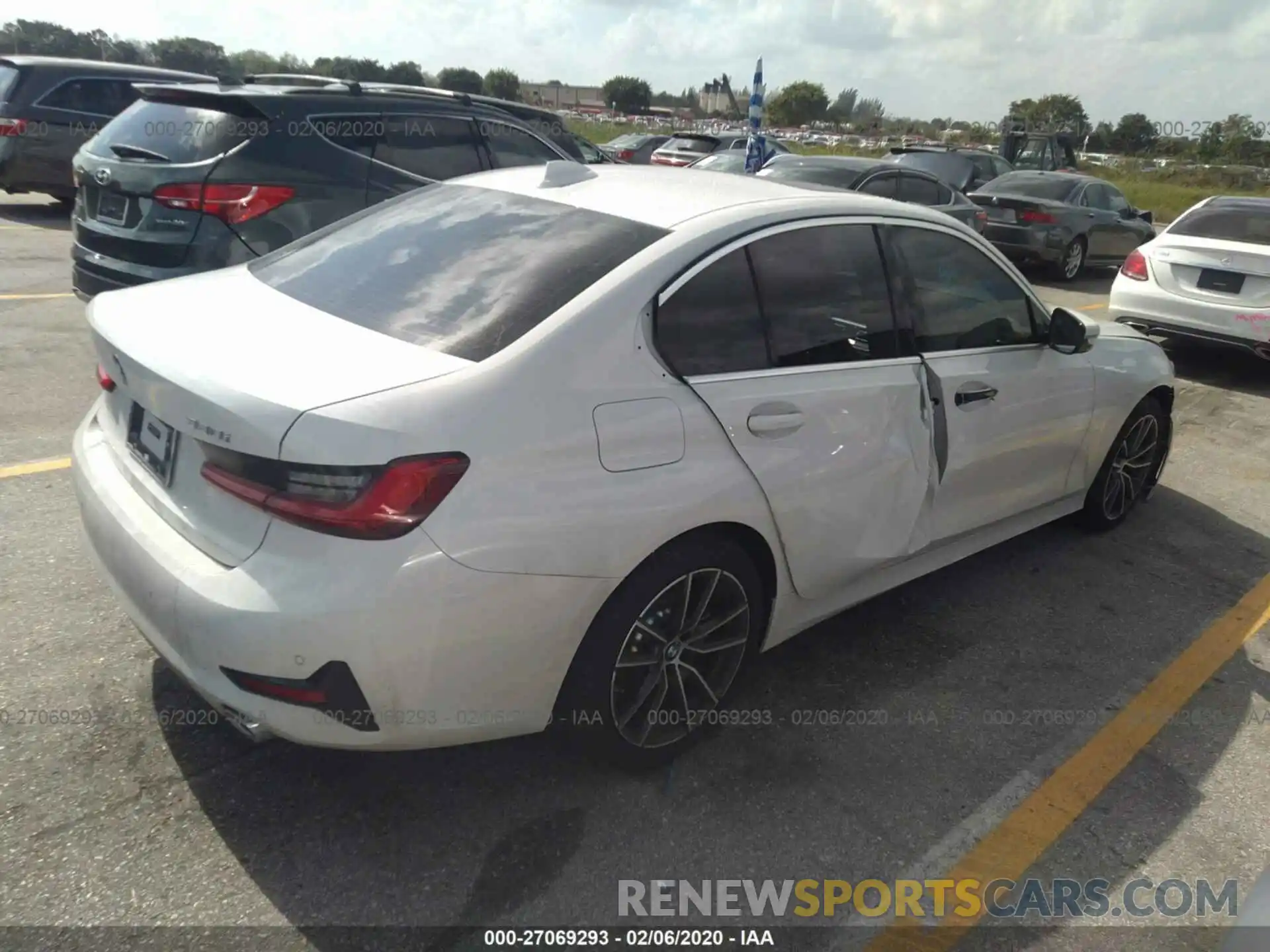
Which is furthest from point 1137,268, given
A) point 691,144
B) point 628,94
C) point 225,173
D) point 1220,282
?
point 628,94

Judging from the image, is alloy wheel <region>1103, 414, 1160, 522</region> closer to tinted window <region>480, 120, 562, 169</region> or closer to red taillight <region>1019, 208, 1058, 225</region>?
tinted window <region>480, 120, 562, 169</region>

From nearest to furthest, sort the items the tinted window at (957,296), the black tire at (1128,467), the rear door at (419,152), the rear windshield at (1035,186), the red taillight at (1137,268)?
the tinted window at (957,296) < the black tire at (1128,467) < the rear door at (419,152) < the red taillight at (1137,268) < the rear windshield at (1035,186)

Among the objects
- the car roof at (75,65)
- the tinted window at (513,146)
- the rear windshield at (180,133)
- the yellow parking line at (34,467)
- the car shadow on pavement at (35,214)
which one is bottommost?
the yellow parking line at (34,467)

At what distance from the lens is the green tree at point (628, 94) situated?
81000 mm

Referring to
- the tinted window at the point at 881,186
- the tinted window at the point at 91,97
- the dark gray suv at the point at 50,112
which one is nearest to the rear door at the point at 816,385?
the tinted window at the point at 881,186

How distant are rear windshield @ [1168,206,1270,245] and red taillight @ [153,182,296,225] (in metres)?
7.86

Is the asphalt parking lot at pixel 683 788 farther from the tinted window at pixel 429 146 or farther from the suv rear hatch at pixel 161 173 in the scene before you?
the tinted window at pixel 429 146

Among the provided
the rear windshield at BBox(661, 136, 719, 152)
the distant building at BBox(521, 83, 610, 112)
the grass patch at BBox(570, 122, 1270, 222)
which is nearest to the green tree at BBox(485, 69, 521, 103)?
the distant building at BBox(521, 83, 610, 112)

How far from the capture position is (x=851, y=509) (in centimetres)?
313

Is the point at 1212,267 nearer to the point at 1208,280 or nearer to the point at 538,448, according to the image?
the point at 1208,280

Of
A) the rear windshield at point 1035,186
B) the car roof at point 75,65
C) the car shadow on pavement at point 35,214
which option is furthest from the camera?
the rear windshield at point 1035,186

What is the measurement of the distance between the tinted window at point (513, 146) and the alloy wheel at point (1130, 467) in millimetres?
3949

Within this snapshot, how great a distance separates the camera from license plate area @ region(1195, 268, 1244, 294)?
8.13 metres

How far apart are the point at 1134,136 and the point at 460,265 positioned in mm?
59496
